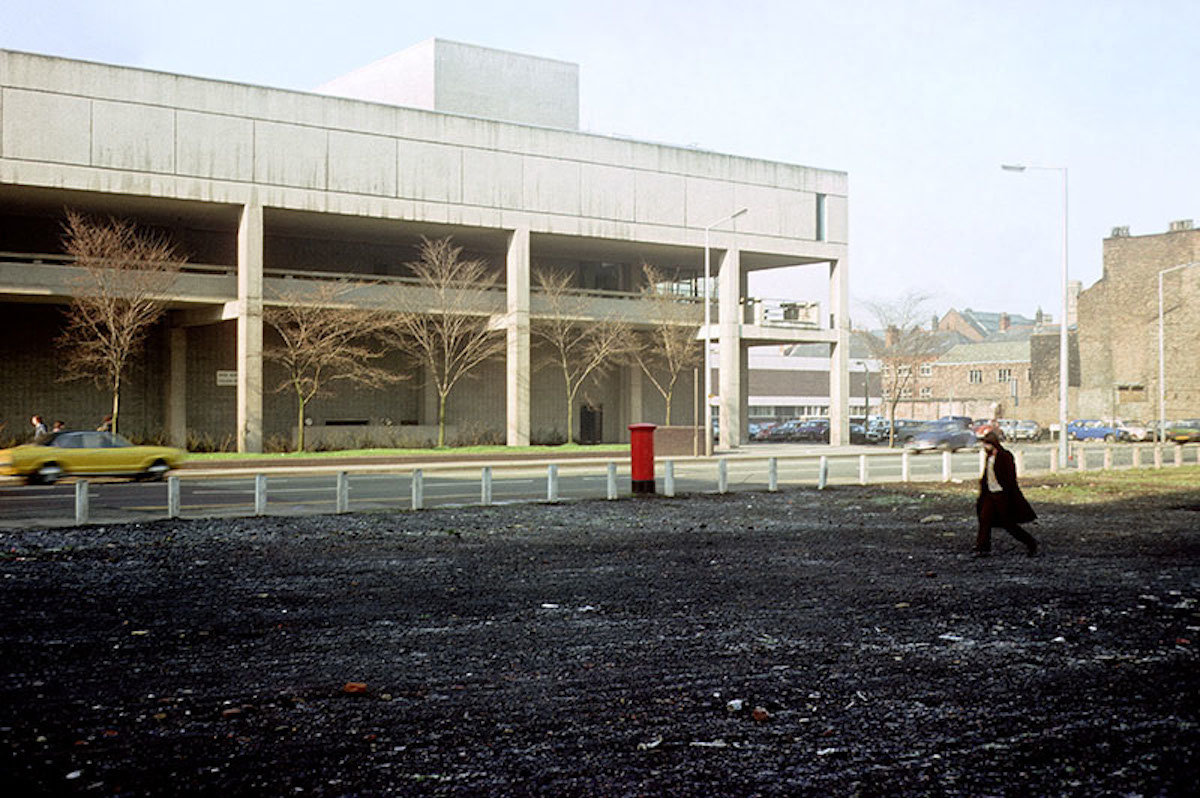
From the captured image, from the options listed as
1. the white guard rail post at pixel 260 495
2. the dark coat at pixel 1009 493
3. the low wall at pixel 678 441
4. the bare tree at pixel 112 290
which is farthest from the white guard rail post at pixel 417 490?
the low wall at pixel 678 441

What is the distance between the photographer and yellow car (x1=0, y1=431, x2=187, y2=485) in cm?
2480

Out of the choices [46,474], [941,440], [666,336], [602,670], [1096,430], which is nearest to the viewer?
[602,670]

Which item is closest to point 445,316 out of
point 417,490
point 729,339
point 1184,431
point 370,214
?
point 370,214

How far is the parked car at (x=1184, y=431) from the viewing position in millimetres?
57594

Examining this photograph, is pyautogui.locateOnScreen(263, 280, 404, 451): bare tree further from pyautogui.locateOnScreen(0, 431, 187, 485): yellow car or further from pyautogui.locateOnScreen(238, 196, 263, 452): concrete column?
pyautogui.locateOnScreen(0, 431, 187, 485): yellow car

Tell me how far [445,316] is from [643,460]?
21.8 m

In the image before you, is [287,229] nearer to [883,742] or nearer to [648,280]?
[648,280]

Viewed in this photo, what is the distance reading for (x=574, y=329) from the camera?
48.9 meters

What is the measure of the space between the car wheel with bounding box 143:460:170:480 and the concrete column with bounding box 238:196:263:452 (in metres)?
9.28

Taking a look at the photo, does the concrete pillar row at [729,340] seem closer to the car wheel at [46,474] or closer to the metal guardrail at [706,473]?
the metal guardrail at [706,473]

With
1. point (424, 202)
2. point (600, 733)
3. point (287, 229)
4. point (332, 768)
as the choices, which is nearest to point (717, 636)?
point (600, 733)

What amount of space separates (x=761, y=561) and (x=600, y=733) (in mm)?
7008

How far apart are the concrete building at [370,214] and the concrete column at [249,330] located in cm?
8

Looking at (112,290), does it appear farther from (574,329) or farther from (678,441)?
(678,441)
